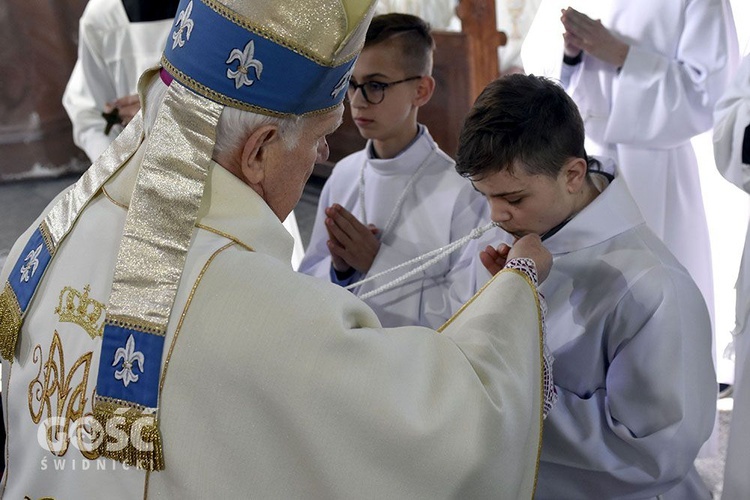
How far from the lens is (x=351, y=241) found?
309 cm

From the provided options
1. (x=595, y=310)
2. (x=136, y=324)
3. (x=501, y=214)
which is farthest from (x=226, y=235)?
(x=595, y=310)

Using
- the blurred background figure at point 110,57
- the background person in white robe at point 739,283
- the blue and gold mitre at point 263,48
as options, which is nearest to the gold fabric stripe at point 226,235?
the blue and gold mitre at point 263,48

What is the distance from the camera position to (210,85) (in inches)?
64.7

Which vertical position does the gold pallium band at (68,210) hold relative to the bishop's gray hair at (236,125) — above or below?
below

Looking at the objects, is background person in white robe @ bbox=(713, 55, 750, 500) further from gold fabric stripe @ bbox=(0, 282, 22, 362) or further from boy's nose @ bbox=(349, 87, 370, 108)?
gold fabric stripe @ bbox=(0, 282, 22, 362)

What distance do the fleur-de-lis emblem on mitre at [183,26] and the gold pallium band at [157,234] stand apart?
0.30ft

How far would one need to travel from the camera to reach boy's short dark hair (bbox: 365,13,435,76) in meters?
3.14

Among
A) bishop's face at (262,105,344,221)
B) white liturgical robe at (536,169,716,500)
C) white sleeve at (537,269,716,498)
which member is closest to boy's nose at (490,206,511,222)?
white liturgical robe at (536,169,716,500)

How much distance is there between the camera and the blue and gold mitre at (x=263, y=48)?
1.64 metres

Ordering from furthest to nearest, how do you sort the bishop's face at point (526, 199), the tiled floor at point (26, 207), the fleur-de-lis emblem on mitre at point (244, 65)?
the tiled floor at point (26, 207)
the bishop's face at point (526, 199)
the fleur-de-lis emblem on mitre at point (244, 65)

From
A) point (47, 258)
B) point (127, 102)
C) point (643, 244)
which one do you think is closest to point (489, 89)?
point (643, 244)

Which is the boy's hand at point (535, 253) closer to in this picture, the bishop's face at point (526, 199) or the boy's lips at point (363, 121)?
the bishop's face at point (526, 199)

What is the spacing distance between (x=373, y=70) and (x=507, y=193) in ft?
3.39

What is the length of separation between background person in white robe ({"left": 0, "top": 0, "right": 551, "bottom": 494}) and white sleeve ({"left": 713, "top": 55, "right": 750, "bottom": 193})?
163 centimetres
